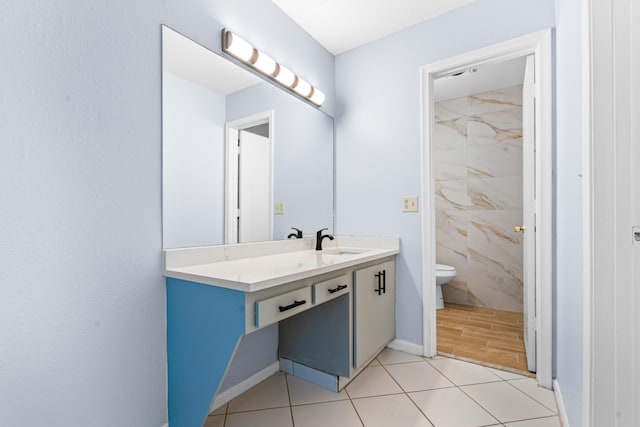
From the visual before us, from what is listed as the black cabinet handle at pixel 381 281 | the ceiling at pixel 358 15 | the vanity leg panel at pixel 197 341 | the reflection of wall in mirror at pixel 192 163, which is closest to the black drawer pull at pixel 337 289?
the black cabinet handle at pixel 381 281

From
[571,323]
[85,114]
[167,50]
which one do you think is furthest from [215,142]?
[571,323]

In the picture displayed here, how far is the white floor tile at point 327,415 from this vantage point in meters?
1.43

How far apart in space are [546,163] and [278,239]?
159 cm

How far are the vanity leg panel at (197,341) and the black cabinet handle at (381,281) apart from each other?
105 centimetres

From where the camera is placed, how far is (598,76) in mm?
926

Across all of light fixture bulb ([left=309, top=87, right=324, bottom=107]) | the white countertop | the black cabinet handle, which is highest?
light fixture bulb ([left=309, top=87, right=324, bottom=107])

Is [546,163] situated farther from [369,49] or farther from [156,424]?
[156,424]

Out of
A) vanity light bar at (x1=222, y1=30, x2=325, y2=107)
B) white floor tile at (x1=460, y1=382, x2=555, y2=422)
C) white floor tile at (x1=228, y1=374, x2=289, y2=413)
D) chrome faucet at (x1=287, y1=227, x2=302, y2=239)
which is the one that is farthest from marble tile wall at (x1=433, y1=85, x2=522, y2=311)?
white floor tile at (x1=228, y1=374, x2=289, y2=413)

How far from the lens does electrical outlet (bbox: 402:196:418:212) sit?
215 centimetres

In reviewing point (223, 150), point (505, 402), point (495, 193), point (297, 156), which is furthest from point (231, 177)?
point (495, 193)

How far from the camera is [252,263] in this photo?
1616 mm

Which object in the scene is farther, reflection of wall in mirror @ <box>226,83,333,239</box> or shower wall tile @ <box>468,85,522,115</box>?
shower wall tile @ <box>468,85,522,115</box>

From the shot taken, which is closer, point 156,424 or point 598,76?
point 598,76

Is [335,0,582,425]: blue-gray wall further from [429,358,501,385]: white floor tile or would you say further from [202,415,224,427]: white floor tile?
[202,415,224,427]: white floor tile
